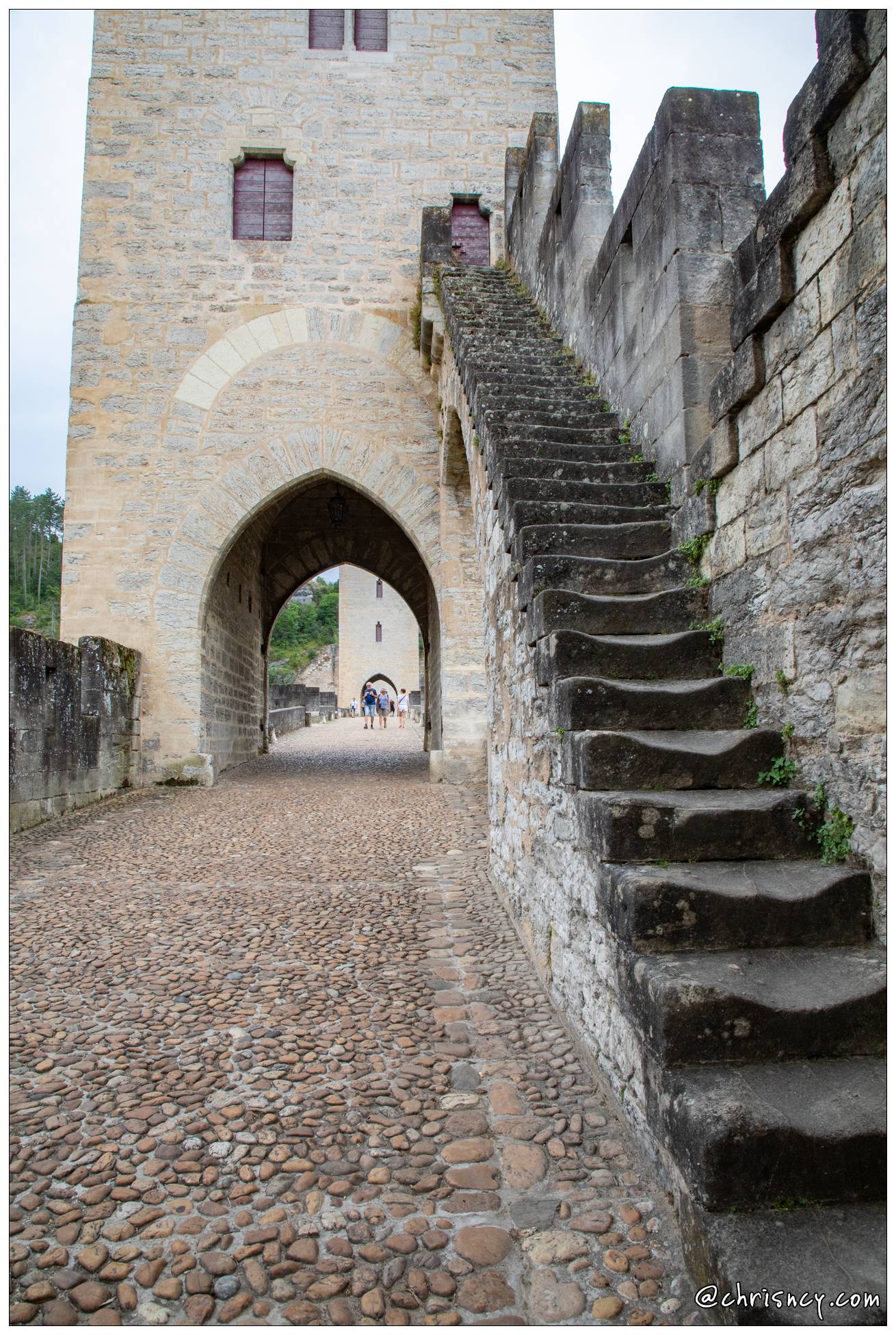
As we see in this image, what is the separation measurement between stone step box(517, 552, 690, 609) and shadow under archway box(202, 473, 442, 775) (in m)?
6.66

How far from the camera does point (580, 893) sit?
2.56 meters

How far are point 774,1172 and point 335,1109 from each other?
4.07ft

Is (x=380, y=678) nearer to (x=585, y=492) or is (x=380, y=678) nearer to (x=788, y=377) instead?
(x=585, y=492)

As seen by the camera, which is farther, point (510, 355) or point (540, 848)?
point (510, 355)

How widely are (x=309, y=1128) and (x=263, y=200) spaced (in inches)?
425

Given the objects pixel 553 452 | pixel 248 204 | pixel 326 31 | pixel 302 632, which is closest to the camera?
pixel 553 452

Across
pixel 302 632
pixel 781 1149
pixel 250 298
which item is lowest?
pixel 781 1149

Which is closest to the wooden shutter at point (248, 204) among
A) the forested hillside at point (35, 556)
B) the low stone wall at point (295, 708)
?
the low stone wall at point (295, 708)

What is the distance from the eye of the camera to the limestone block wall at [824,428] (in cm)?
210

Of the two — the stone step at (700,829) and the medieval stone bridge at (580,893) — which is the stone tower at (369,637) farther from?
the stone step at (700,829)

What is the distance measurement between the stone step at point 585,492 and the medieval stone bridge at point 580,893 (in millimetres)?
25

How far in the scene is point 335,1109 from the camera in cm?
227

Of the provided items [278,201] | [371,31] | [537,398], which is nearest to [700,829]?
[537,398]

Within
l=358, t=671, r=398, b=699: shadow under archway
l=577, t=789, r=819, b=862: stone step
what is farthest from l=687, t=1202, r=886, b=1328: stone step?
l=358, t=671, r=398, b=699: shadow under archway
